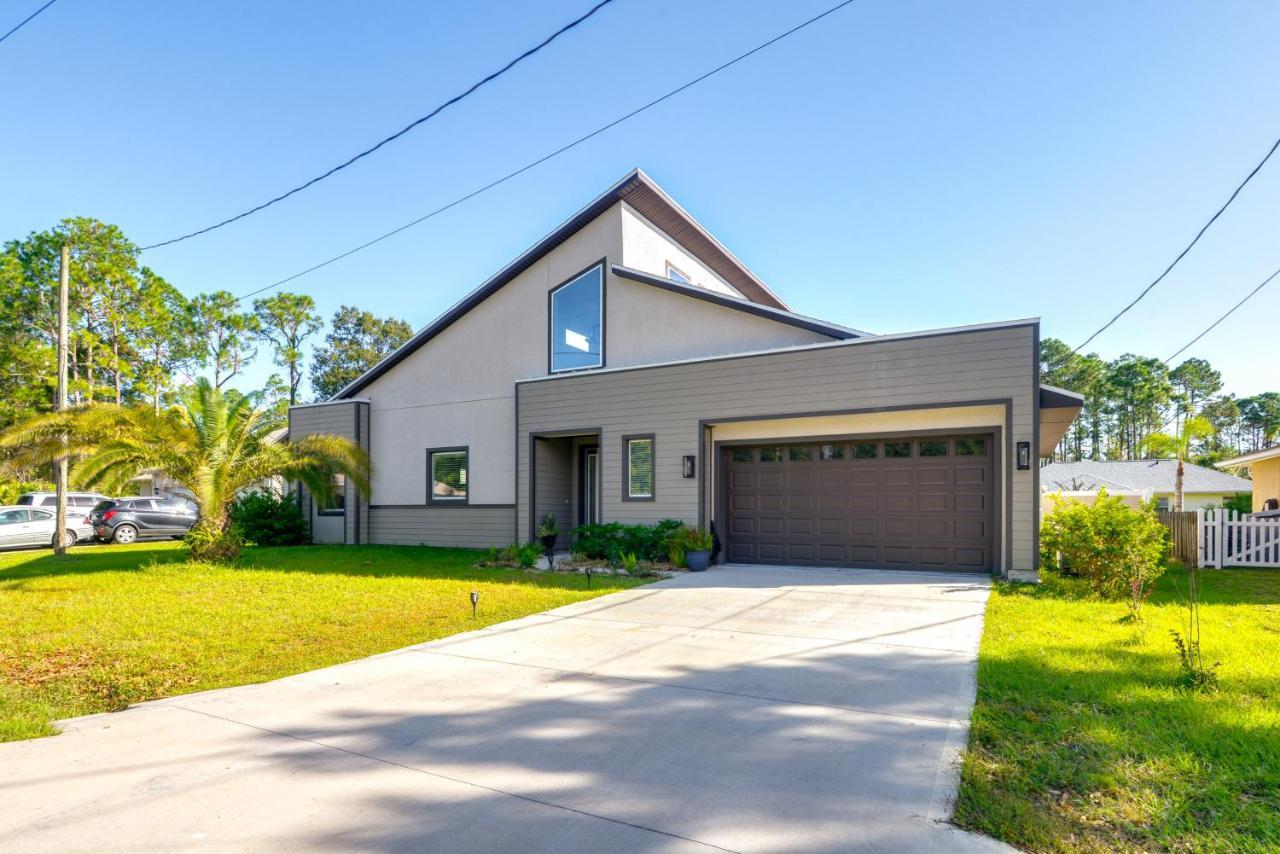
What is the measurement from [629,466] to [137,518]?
52.1ft

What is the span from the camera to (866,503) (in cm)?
1098

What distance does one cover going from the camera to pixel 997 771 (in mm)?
3340

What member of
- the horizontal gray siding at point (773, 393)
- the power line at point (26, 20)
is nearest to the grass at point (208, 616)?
the horizontal gray siding at point (773, 393)

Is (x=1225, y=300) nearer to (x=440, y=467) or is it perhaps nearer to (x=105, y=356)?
(x=440, y=467)

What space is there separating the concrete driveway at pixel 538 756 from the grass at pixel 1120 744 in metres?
0.22

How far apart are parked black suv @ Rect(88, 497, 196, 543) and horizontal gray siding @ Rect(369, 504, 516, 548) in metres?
6.38

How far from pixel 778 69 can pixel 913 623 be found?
7.22m

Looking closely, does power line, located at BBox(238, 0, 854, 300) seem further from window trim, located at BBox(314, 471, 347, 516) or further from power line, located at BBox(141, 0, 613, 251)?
window trim, located at BBox(314, 471, 347, 516)

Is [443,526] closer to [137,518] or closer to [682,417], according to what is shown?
[682,417]

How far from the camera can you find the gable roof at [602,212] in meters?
14.2

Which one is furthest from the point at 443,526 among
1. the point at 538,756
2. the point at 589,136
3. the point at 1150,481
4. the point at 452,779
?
the point at 1150,481

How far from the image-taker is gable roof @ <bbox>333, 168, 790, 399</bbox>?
14242mm

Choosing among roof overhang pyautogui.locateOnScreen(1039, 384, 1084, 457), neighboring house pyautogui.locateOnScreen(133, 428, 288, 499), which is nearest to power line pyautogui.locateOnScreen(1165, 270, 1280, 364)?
roof overhang pyautogui.locateOnScreen(1039, 384, 1084, 457)

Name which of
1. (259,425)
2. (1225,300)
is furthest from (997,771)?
(1225,300)
